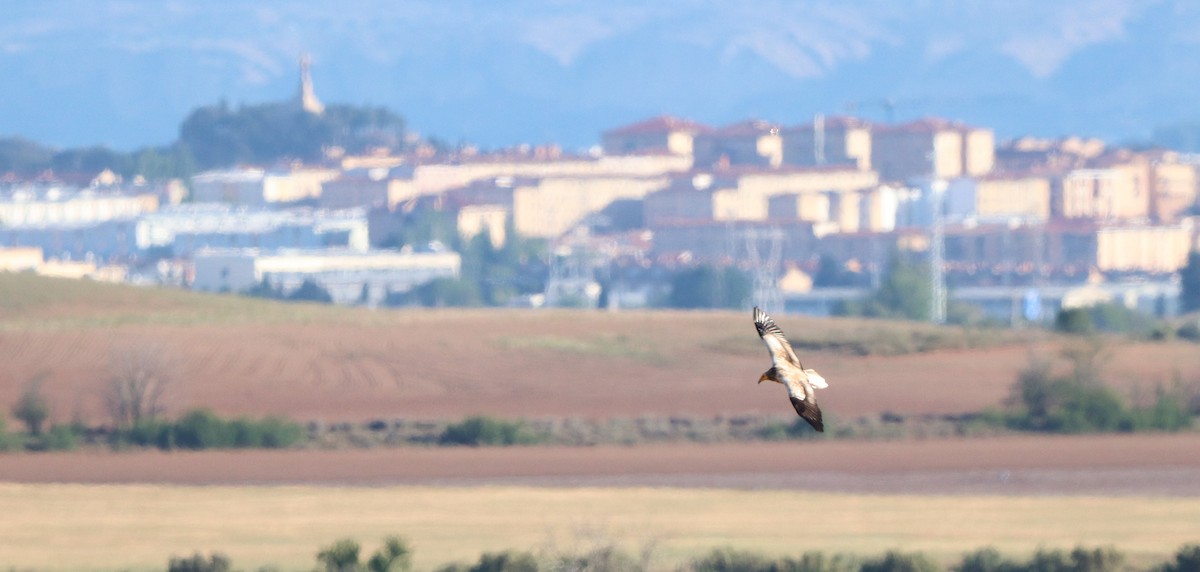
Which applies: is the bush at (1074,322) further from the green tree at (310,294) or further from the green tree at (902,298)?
the green tree at (310,294)

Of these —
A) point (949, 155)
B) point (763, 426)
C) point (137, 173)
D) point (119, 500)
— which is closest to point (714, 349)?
point (763, 426)

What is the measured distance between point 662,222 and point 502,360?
79.5 metres

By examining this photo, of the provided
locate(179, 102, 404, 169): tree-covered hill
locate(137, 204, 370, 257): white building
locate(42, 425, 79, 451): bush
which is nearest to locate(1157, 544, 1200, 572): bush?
locate(42, 425, 79, 451): bush

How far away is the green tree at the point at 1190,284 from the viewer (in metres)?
95.2

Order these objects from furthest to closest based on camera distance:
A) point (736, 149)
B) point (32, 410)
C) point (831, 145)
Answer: point (831, 145) < point (736, 149) < point (32, 410)

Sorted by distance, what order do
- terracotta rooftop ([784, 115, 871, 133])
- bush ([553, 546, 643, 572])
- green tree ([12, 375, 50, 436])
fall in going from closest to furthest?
1. bush ([553, 546, 643, 572])
2. green tree ([12, 375, 50, 436])
3. terracotta rooftop ([784, 115, 871, 133])

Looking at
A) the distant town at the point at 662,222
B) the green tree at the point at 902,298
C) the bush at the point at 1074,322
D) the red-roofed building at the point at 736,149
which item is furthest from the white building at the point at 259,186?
the bush at the point at 1074,322

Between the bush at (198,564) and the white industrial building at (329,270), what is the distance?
79.8 meters

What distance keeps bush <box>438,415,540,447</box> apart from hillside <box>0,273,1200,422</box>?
3349mm

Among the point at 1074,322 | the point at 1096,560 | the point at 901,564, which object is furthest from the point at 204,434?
the point at 1096,560

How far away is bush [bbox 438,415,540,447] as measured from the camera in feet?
143

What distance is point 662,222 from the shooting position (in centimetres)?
13462

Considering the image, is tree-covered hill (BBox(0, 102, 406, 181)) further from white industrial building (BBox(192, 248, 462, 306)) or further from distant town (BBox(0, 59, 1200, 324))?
white industrial building (BBox(192, 248, 462, 306))

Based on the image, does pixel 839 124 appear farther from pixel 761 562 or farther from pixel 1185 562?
pixel 1185 562
